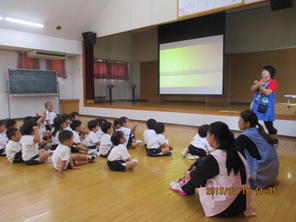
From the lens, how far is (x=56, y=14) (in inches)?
244

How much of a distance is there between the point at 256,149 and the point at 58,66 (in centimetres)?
745

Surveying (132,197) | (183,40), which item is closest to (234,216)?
(132,197)

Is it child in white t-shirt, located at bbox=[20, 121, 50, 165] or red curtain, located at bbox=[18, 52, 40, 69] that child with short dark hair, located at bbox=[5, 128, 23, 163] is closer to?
child in white t-shirt, located at bbox=[20, 121, 50, 165]

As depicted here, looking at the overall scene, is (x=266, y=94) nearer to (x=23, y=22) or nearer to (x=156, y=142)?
(x=156, y=142)

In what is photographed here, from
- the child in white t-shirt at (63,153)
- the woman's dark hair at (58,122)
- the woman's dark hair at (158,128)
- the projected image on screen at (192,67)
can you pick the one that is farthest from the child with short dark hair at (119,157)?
the projected image on screen at (192,67)

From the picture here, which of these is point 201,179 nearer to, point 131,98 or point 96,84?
point 96,84

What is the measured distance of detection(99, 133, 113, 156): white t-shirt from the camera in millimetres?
2934

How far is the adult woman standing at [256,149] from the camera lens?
186cm

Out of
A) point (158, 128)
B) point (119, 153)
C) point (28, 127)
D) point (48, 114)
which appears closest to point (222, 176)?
point (119, 153)

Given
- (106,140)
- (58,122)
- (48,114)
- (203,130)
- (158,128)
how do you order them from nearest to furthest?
(203,130) < (106,140) < (158,128) < (58,122) < (48,114)

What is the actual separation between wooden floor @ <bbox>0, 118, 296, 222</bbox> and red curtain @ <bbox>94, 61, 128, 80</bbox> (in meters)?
7.40

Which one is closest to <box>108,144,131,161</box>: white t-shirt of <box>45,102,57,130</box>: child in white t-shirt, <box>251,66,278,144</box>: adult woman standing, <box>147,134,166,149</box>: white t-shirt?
<box>147,134,166,149</box>: white t-shirt

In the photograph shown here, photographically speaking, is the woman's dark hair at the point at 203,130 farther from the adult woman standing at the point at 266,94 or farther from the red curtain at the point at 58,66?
the red curtain at the point at 58,66

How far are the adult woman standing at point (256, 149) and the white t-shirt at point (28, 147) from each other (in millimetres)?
2266
